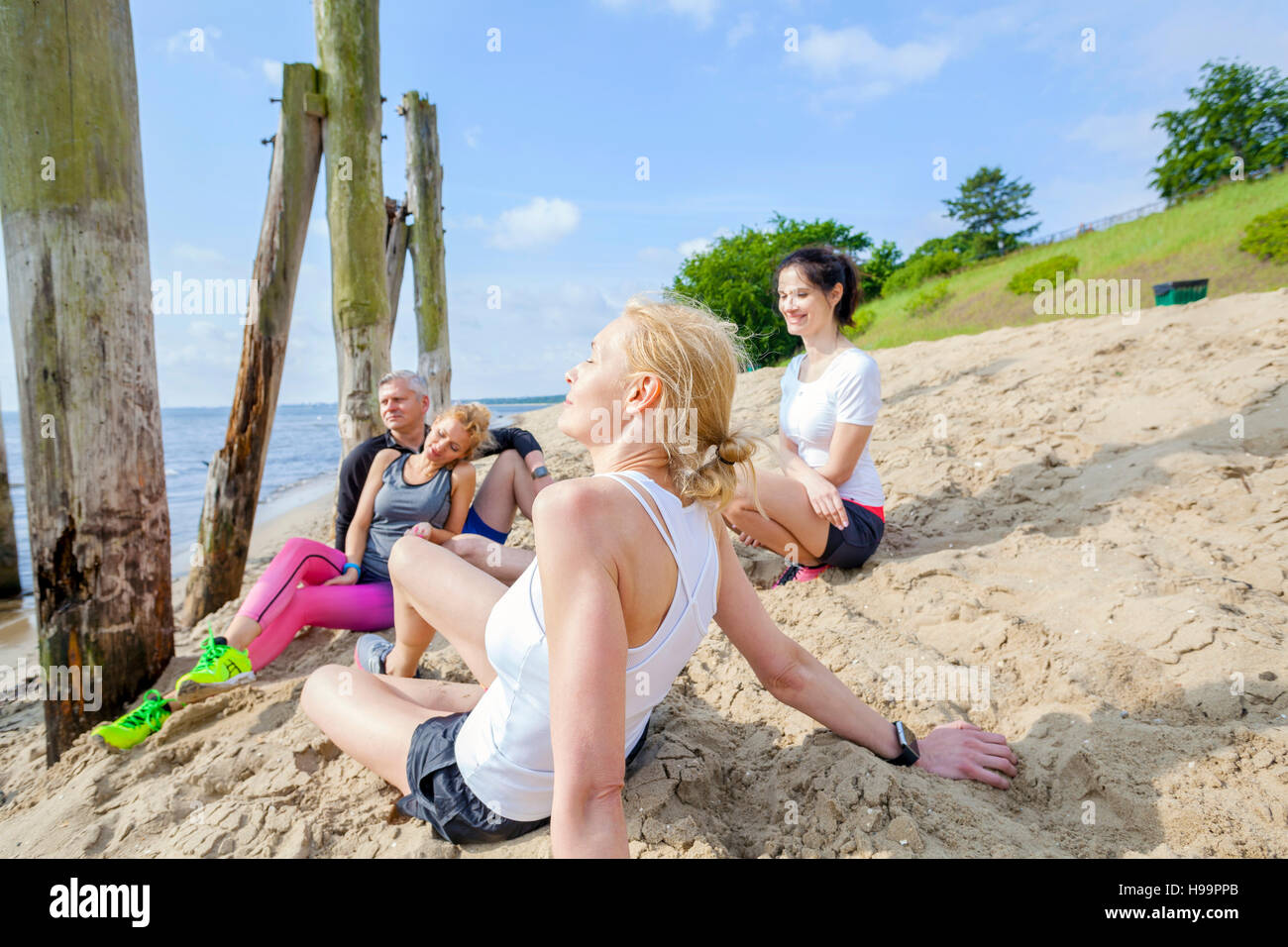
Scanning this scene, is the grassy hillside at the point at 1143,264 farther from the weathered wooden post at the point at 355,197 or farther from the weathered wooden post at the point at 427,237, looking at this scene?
the weathered wooden post at the point at 355,197

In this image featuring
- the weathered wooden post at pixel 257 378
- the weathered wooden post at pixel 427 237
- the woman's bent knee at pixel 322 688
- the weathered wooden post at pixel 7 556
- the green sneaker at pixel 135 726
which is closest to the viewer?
the woman's bent knee at pixel 322 688

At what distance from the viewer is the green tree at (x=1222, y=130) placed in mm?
23594

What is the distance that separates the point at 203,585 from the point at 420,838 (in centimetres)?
376

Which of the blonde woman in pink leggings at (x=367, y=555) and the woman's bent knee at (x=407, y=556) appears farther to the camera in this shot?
the blonde woman in pink leggings at (x=367, y=555)

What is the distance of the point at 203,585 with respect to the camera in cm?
466

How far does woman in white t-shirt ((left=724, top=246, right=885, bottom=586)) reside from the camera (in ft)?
10.9

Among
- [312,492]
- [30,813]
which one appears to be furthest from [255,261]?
[312,492]

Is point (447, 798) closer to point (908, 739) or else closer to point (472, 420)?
point (908, 739)

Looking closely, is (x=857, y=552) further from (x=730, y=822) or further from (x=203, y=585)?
(x=203, y=585)

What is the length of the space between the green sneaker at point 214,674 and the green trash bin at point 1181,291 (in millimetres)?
10467

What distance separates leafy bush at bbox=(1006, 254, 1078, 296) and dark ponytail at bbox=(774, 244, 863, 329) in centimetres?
1692

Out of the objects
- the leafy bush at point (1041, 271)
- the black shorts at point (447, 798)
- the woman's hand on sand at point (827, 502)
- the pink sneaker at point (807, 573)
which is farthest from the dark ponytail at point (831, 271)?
the leafy bush at point (1041, 271)

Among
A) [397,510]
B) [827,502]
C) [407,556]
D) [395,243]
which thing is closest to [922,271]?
[395,243]
